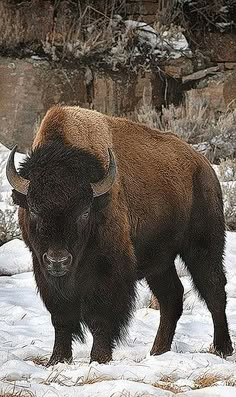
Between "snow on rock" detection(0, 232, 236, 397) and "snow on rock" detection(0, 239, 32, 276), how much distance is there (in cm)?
2

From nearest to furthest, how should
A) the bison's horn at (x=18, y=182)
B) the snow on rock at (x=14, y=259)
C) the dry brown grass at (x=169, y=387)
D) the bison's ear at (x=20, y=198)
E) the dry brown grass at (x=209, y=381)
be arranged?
the dry brown grass at (x=169, y=387) < the dry brown grass at (x=209, y=381) < the bison's horn at (x=18, y=182) < the bison's ear at (x=20, y=198) < the snow on rock at (x=14, y=259)

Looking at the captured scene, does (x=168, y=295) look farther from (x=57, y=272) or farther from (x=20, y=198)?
(x=57, y=272)

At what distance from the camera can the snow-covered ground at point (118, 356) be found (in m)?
4.07

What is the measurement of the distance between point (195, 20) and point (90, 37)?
1896 millimetres

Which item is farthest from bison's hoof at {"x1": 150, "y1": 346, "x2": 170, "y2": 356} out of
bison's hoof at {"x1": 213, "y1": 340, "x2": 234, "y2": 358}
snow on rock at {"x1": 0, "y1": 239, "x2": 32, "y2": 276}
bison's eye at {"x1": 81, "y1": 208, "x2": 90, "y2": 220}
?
snow on rock at {"x1": 0, "y1": 239, "x2": 32, "y2": 276}

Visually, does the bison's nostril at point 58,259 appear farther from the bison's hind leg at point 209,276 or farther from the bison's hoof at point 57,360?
the bison's hind leg at point 209,276

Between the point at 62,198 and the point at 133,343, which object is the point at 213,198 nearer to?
the point at 133,343

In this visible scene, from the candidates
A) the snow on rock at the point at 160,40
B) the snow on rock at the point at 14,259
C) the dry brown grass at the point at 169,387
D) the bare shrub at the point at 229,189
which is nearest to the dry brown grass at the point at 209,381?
the dry brown grass at the point at 169,387

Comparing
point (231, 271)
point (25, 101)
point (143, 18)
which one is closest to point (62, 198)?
point (231, 271)

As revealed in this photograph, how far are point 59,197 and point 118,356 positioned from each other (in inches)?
56.5

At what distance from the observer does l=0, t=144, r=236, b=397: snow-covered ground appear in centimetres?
407

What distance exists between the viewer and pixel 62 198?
5117mm


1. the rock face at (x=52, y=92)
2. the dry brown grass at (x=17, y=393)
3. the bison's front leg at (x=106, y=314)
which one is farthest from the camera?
the rock face at (x=52, y=92)

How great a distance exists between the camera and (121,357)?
5.96m
